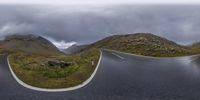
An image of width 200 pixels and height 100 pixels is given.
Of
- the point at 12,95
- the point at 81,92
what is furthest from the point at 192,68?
the point at 12,95

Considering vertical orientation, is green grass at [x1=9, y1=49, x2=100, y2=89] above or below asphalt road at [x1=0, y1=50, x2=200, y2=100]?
above

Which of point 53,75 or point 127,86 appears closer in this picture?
point 127,86

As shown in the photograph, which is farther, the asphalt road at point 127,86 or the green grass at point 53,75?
the green grass at point 53,75

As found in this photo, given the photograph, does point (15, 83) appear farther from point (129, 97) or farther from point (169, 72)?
point (169, 72)

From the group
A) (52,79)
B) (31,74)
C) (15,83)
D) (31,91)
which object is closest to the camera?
(31,91)

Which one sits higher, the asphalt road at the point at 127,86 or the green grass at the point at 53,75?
the green grass at the point at 53,75

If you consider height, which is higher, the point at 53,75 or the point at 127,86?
the point at 53,75

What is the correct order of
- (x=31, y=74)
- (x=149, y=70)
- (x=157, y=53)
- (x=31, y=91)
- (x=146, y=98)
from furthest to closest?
(x=157, y=53) → (x=149, y=70) → (x=31, y=74) → (x=31, y=91) → (x=146, y=98)

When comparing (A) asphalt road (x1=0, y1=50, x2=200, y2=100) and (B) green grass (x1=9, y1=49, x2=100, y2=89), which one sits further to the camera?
(B) green grass (x1=9, y1=49, x2=100, y2=89)
